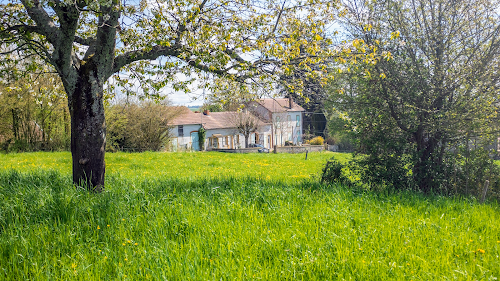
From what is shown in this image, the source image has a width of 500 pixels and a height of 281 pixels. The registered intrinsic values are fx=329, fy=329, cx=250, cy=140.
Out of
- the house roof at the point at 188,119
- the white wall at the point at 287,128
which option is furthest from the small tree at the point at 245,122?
the white wall at the point at 287,128

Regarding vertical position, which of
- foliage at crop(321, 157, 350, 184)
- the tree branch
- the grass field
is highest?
the tree branch

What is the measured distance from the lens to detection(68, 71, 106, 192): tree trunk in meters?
5.82

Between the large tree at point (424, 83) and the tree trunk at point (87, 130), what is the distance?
190 inches

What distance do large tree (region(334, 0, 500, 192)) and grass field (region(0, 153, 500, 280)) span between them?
1.58m

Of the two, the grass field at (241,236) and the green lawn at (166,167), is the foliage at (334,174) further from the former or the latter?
the grass field at (241,236)

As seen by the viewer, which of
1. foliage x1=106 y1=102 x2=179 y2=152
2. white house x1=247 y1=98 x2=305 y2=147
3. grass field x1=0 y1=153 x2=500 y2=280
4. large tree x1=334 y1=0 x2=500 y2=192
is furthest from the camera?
white house x1=247 y1=98 x2=305 y2=147

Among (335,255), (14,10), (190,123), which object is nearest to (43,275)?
(335,255)

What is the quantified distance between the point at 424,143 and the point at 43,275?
721 centimetres

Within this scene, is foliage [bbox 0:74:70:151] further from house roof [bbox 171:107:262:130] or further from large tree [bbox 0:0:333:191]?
house roof [bbox 171:107:262:130]

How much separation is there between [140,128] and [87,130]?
18000 mm

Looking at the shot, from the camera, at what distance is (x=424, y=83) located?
693 centimetres

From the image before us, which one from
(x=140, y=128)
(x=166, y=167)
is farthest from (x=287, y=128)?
(x=166, y=167)

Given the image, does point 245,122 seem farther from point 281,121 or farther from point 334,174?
point 334,174

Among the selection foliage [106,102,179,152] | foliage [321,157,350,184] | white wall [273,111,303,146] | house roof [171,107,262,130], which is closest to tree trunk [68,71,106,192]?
foliage [321,157,350,184]
